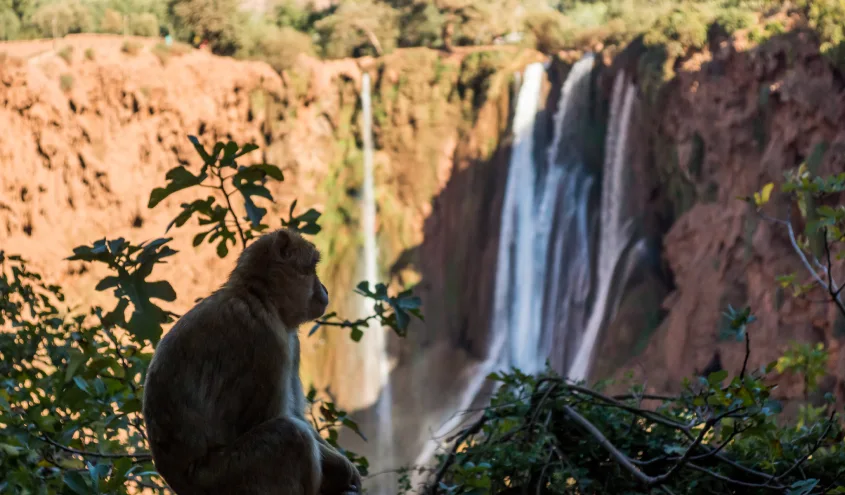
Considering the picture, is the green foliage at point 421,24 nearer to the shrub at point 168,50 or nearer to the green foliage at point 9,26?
the shrub at point 168,50

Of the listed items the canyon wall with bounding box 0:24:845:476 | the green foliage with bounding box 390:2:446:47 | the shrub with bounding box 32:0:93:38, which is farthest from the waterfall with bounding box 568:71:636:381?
the shrub with bounding box 32:0:93:38

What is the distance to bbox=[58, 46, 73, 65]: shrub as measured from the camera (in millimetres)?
13758

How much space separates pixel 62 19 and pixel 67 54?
963 mm

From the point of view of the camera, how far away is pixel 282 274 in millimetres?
2451

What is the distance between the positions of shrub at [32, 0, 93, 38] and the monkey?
1376cm

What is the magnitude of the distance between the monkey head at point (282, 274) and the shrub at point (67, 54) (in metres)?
12.8

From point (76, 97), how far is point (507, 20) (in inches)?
290

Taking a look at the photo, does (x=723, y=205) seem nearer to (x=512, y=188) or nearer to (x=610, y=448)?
(x=512, y=188)

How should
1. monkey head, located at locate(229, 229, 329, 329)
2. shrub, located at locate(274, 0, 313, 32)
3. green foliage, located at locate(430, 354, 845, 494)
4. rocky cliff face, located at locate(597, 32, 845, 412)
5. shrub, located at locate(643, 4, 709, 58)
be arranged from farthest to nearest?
shrub, located at locate(274, 0, 313, 32)
shrub, located at locate(643, 4, 709, 58)
rocky cliff face, located at locate(597, 32, 845, 412)
green foliage, located at locate(430, 354, 845, 494)
monkey head, located at locate(229, 229, 329, 329)

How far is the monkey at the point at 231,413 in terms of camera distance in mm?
2119

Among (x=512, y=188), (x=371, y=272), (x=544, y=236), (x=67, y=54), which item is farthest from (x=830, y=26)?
(x=67, y=54)

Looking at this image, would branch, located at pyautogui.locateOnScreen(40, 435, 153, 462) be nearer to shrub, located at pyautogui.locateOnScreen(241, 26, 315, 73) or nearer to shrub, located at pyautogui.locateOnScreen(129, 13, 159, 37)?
shrub, located at pyautogui.locateOnScreen(241, 26, 315, 73)

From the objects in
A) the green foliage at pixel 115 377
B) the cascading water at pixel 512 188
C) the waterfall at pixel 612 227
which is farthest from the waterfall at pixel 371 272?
the green foliage at pixel 115 377

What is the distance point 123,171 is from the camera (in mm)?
13938
